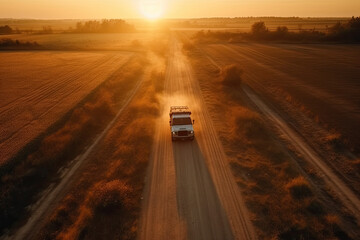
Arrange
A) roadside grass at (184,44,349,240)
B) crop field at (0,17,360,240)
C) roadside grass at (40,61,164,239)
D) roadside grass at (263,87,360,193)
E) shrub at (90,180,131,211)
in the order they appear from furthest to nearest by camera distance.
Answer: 1. roadside grass at (263,87,360,193)
2. shrub at (90,180,131,211)
3. crop field at (0,17,360,240)
4. roadside grass at (40,61,164,239)
5. roadside grass at (184,44,349,240)

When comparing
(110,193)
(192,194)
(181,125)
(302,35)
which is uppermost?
(302,35)

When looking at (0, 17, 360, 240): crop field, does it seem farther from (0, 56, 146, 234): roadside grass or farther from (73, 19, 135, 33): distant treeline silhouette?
(73, 19, 135, 33): distant treeline silhouette

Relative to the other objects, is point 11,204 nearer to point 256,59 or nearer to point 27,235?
point 27,235

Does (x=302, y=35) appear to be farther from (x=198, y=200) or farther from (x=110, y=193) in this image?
(x=110, y=193)

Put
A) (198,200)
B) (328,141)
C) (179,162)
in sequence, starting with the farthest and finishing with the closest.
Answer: (328,141), (179,162), (198,200)

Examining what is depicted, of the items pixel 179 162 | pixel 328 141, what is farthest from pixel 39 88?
pixel 328 141

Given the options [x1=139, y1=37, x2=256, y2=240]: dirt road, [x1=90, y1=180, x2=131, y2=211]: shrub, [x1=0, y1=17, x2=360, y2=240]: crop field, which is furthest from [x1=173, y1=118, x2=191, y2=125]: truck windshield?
[x1=90, y1=180, x2=131, y2=211]: shrub

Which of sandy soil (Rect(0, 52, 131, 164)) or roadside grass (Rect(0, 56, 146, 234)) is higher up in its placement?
sandy soil (Rect(0, 52, 131, 164))
